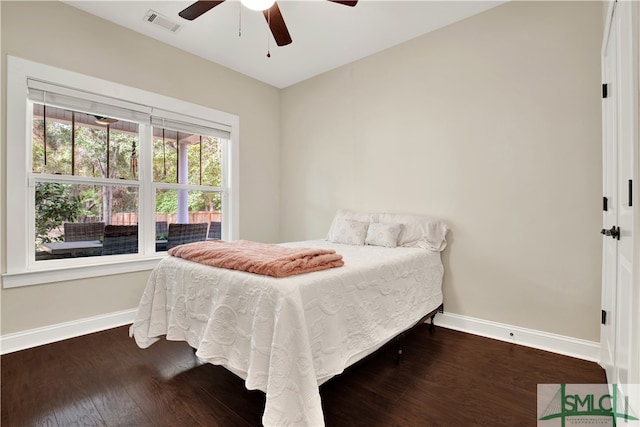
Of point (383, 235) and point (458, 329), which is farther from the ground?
point (383, 235)

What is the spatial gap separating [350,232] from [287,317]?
72.2 inches

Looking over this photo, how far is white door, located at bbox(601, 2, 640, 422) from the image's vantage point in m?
1.16

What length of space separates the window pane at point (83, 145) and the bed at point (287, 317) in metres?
1.47

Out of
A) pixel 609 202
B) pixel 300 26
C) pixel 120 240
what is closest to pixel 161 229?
pixel 120 240

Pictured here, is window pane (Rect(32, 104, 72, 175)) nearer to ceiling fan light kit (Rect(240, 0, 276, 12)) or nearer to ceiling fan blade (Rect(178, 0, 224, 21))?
ceiling fan blade (Rect(178, 0, 224, 21))

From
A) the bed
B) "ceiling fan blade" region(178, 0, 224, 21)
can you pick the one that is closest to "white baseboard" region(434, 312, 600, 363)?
the bed

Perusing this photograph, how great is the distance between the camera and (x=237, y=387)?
6.19ft

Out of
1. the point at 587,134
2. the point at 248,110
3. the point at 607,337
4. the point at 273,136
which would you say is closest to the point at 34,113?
the point at 248,110

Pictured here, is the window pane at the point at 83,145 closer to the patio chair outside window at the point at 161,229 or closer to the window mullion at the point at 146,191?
the window mullion at the point at 146,191

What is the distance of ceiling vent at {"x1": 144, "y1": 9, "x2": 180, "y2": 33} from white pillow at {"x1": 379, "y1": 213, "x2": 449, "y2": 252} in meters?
2.93

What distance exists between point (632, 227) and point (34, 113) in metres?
4.05

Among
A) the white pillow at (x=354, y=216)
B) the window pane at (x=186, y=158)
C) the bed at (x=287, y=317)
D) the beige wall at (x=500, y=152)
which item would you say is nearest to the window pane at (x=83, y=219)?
the window pane at (x=186, y=158)

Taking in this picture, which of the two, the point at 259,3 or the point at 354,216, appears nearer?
the point at 259,3

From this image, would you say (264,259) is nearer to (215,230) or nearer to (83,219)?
(83,219)
